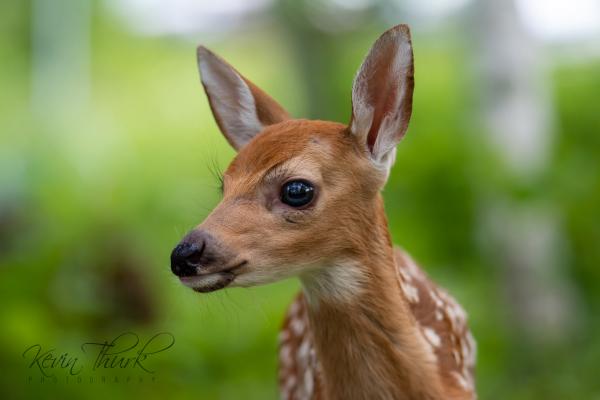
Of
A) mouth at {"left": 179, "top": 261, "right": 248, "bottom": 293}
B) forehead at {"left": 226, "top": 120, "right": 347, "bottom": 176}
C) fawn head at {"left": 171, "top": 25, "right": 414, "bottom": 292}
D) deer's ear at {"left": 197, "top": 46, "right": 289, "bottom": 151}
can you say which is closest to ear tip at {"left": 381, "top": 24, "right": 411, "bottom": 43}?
fawn head at {"left": 171, "top": 25, "right": 414, "bottom": 292}

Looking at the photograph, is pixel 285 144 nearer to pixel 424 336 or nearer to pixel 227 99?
pixel 227 99

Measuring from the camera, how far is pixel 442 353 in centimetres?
337

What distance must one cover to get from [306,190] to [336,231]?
16cm

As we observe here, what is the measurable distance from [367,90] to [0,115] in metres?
13.5

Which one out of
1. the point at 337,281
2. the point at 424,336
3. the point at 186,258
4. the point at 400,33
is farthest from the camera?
the point at 424,336

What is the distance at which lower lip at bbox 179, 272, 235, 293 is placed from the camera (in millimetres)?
2725

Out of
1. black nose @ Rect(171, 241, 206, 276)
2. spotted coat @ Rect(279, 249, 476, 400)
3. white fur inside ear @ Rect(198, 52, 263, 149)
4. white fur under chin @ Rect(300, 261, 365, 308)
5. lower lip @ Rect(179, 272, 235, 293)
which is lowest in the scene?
spotted coat @ Rect(279, 249, 476, 400)

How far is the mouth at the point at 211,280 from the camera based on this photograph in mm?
2725

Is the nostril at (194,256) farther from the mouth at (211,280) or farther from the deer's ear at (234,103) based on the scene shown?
the deer's ear at (234,103)

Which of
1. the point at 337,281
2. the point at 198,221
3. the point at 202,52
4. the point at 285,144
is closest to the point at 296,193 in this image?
the point at 285,144

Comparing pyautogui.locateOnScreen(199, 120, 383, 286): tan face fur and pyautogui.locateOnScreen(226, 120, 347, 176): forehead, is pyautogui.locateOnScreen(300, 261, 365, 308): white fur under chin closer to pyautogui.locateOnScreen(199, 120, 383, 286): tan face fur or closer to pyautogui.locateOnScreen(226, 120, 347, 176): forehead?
pyautogui.locateOnScreen(199, 120, 383, 286): tan face fur

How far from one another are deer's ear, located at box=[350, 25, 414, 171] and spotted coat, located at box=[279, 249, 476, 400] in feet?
1.54

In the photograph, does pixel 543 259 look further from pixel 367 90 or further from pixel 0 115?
pixel 0 115

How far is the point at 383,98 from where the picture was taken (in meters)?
3.10
